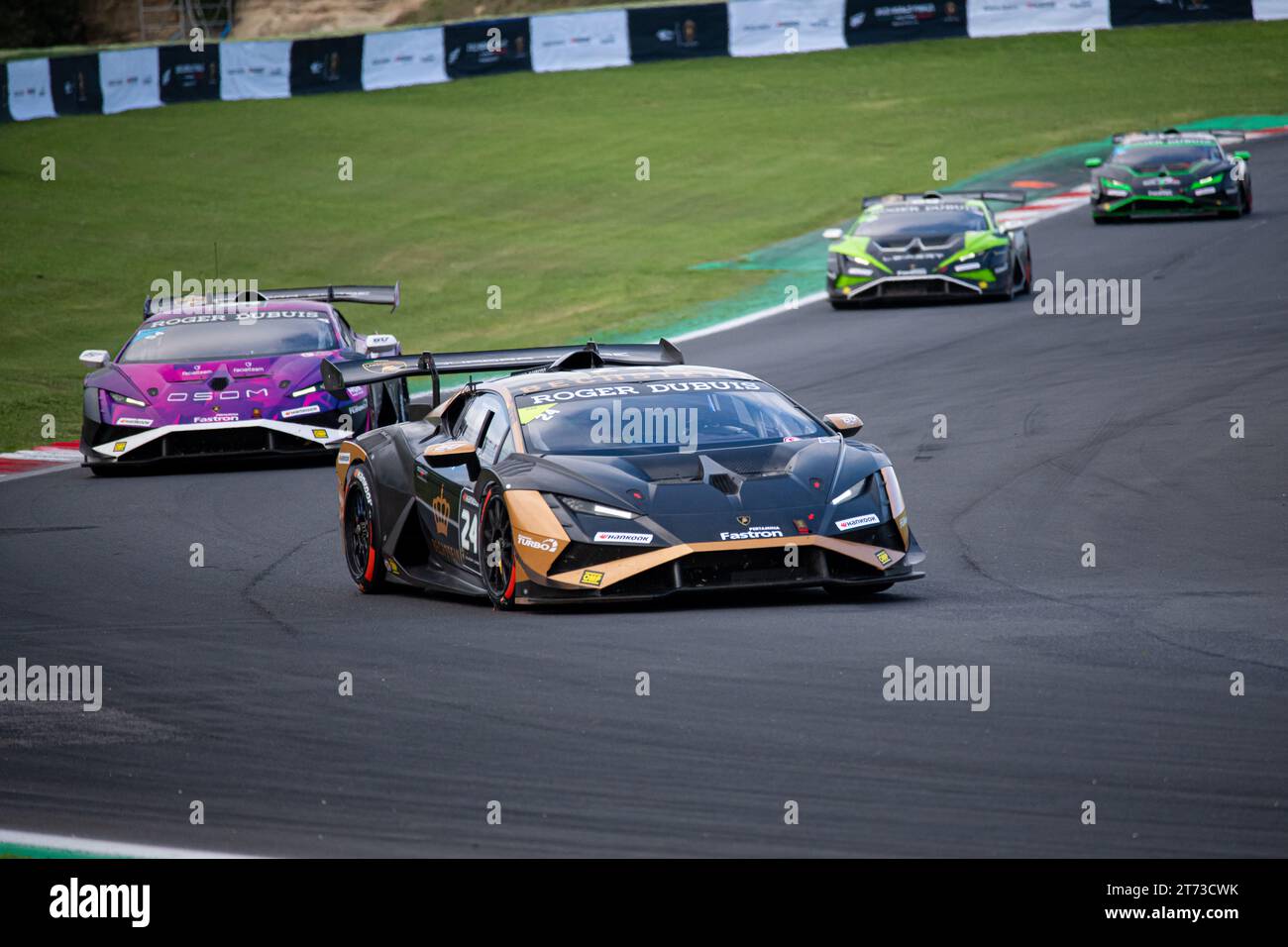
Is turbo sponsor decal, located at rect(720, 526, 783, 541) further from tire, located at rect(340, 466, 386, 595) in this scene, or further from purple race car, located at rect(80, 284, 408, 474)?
purple race car, located at rect(80, 284, 408, 474)

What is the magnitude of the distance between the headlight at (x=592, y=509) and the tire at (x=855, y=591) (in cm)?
108

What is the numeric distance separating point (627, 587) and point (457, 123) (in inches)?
1403

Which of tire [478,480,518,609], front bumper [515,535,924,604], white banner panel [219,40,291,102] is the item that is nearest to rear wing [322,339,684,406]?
tire [478,480,518,609]

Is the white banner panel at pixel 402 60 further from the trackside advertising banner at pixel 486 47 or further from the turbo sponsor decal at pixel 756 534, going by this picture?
the turbo sponsor decal at pixel 756 534

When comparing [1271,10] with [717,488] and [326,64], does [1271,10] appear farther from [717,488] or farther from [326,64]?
[717,488]

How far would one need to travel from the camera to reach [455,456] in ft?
34.0

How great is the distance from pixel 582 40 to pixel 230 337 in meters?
30.3

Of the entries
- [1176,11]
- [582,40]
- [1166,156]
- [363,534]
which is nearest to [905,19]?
[1176,11]

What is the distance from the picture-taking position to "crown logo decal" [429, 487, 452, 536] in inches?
423

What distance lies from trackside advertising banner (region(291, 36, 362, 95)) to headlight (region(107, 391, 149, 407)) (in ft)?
103

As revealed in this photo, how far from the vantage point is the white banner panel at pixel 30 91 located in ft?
147

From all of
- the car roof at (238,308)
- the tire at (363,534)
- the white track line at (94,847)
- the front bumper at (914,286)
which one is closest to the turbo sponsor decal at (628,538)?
the tire at (363,534)
